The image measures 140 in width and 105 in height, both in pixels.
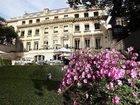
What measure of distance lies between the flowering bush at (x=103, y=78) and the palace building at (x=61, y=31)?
4459 centimetres

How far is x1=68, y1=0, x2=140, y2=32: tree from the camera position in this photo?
81.4 feet

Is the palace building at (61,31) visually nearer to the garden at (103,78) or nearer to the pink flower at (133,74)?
the garden at (103,78)

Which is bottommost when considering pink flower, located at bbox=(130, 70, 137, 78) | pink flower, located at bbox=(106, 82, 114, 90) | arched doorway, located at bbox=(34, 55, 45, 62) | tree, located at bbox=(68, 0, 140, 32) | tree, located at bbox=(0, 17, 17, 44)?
pink flower, located at bbox=(106, 82, 114, 90)

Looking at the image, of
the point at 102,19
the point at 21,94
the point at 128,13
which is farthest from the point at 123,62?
the point at 102,19

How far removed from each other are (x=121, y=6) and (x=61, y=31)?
32.8 m

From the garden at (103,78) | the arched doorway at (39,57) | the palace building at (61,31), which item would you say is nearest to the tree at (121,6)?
the garden at (103,78)

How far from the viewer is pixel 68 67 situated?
23.6 feet

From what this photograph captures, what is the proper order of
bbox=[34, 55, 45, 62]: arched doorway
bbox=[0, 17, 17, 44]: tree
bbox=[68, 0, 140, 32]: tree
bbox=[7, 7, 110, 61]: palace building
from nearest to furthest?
bbox=[68, 0, 140, 32]: tree, bbox=[34, 55, 45, 62]: arched doorway, bbox=[7, 7, 110, 61]: palace building, bbox=[0, 17, 17, 44]: tree

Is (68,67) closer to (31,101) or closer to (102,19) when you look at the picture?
(31,101)

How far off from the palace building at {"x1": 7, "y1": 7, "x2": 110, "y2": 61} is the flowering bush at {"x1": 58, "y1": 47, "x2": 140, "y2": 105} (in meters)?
44.6

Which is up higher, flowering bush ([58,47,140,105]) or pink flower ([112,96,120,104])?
flowering bush ([58,47,140,105])

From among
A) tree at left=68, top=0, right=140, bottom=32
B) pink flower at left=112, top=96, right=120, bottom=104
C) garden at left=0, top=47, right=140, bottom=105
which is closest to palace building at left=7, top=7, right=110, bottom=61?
tree at left=68, top=0, right=140, bottom=32

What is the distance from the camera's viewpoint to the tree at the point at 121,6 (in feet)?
81.4

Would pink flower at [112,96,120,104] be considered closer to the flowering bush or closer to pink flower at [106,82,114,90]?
the flowering bush
